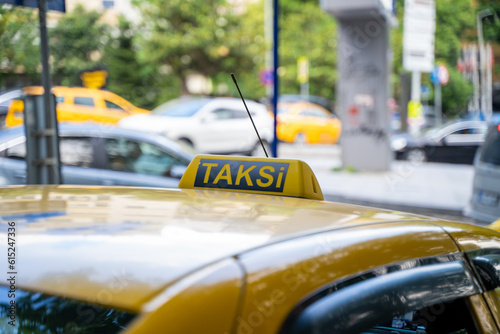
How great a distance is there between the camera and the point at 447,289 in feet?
4.33

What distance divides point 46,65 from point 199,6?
2568 cm

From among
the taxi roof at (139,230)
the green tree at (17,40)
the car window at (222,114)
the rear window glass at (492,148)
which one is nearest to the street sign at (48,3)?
the green tree at (17,40)

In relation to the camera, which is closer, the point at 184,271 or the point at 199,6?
the point at 184,271

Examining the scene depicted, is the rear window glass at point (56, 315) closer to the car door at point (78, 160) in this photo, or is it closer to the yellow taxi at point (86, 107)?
A: the car door at point (78, 160)

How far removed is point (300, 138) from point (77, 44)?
967 centimetres

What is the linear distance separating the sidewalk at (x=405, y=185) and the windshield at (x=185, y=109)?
3.21 metres

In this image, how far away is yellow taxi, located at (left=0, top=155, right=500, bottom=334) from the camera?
3.06 ft

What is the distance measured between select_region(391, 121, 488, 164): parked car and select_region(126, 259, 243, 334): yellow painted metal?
16633mm

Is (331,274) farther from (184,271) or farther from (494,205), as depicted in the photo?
(494,205)

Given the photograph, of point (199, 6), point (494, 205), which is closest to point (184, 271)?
point (494, 205)

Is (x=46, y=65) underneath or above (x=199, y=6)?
underneath

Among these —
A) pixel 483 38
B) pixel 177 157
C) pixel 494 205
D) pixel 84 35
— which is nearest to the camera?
pixel 494 205

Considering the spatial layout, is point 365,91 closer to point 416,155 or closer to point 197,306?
Result: point 416,155

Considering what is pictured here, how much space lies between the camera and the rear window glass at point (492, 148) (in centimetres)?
611
